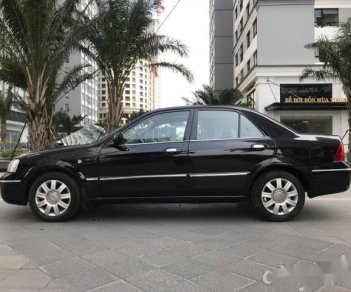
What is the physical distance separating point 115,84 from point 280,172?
12.5m

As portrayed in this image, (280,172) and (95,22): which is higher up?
(95,22)

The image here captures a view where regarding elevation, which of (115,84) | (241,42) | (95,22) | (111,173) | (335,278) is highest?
(241,42)

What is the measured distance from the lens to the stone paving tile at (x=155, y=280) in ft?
14.2

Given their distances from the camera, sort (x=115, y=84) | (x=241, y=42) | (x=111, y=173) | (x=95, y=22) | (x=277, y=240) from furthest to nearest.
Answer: (x=241, y=42), (x=115, y=84), (x=95, y=22), (x=111, y=173), (x=277, y=240)

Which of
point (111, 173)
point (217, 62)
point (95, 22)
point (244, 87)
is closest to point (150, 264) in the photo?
point (111, 173)

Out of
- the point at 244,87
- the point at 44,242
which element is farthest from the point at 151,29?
the point at 244,87

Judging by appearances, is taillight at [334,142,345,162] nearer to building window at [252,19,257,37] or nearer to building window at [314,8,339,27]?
building window at [314,8,339,27]

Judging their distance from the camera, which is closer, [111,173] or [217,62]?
[111,173]

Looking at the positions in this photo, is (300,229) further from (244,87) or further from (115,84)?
(244,87)

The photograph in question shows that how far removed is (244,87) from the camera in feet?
137

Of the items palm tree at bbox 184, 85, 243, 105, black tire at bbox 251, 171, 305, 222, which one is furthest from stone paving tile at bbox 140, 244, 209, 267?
palm tree at bbox 184, 85, 243, 105

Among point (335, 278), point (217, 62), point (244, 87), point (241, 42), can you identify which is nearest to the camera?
point (335, 278)

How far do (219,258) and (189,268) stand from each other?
493 mm

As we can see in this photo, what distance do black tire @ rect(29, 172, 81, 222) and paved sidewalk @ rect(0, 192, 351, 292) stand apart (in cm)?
14
